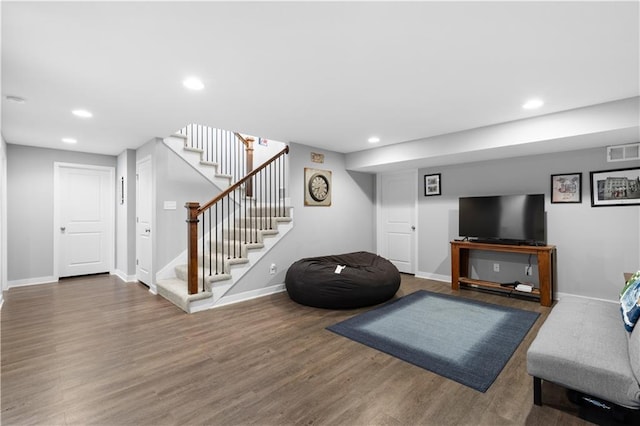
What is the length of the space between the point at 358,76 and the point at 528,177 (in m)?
3.45

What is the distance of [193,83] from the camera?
8.57 feet

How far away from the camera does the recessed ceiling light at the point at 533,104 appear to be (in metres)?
3.04

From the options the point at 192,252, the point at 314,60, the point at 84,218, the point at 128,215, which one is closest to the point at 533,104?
the point at 314,60

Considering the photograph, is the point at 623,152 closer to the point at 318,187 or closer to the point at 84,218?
the point at 318,187

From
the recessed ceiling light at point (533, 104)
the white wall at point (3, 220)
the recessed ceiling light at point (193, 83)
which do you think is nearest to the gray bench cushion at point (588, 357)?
the recessed ceiling light at point (533, 104)

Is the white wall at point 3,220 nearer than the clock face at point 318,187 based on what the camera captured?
Yes

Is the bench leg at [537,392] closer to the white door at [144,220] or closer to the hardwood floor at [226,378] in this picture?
the hardwood floor at [226,378]

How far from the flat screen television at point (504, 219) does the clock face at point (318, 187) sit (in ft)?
7.36

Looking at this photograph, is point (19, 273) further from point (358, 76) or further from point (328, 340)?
point (358, 76)

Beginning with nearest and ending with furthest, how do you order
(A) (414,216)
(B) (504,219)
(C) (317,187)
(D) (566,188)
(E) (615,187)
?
1. (E) (615,187)
2. (D) (566,188)
3. (B) (504,219)
4. (C) (317,187)
5. (A) (414,216)

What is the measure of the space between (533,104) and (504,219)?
186 cm

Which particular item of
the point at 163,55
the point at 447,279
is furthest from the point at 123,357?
the point at 447,279

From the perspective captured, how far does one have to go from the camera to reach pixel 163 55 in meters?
2.14

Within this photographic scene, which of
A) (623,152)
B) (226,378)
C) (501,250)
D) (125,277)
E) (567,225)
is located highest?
(623,152)
